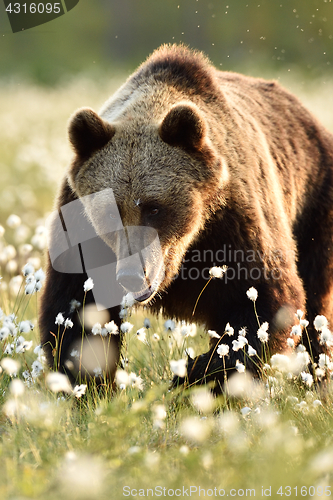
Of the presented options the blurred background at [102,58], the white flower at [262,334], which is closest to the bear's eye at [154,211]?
the white flower at [262,334]

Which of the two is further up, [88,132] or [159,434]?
[88,132]

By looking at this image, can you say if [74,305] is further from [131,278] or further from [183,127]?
[183,127]

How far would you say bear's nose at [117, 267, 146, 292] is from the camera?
129 inches

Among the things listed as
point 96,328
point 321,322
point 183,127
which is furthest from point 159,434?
point 183,127

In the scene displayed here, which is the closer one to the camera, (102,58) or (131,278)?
(131,278)

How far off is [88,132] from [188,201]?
2.65 feet

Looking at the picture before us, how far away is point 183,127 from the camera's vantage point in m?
3.69

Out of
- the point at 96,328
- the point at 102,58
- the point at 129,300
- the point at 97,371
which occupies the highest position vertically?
the point at 102,58

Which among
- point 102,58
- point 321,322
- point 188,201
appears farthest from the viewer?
point 102,58

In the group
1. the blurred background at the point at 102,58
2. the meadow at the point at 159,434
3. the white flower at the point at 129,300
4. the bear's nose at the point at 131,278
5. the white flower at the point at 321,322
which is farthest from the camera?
the blurred background at the point at 102,58

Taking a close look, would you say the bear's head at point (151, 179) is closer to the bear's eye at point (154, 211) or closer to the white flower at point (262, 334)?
the bear's eye at point (154, 211)

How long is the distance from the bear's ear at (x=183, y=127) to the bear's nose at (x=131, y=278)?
0.99 m

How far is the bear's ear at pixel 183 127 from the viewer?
3.57 meters

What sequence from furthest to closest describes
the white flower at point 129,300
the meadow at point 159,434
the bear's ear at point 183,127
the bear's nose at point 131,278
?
the bear's ear at point 183,127 < the white flower at point 129,300 < the bear's nose at point 131,278 < the meadow at point 159,434
